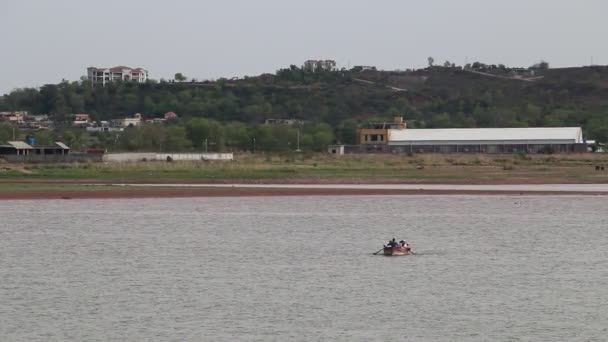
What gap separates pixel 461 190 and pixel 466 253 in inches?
1132

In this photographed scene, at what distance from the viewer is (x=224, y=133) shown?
149625mm

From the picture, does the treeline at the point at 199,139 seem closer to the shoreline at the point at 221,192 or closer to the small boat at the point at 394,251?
the shoreline at the point at 221,192

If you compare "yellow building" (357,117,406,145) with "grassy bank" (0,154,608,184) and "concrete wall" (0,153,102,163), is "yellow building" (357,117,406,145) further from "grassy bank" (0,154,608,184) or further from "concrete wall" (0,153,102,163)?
"concrete wall" (0,153,102,163)

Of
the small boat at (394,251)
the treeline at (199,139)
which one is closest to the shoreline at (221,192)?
the small boat at (394,251)

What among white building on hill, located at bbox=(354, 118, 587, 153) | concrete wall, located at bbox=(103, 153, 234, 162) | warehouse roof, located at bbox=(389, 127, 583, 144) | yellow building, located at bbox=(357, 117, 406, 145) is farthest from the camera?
yellow building, located at bbox=(357, 117, 406, 145)

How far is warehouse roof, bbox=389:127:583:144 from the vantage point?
436ft

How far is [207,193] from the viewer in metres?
65.4

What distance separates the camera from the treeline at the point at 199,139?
137 meters

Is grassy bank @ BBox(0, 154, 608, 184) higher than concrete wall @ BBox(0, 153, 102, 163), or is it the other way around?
concrete wall @ BBox(0, 153, 102, 163)

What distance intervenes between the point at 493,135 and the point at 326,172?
58756 mm

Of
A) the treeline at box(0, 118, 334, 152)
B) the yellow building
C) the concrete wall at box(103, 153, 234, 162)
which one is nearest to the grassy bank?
the concrete wall at box(103, 153, 234, 162)

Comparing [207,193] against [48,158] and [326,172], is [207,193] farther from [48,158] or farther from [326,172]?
[48,158]

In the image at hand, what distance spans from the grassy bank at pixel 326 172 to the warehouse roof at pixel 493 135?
103 feet

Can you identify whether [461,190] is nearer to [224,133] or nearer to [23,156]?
[23,156]
